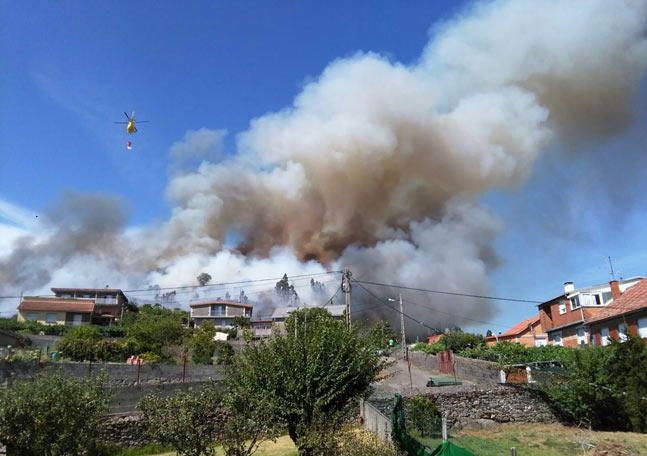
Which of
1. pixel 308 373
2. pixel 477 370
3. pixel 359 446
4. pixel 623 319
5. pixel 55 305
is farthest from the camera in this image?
pixel 55 305

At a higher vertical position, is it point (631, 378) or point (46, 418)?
point (631, 378)

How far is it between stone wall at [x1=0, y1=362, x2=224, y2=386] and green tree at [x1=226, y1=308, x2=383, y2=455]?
9238 millimetres

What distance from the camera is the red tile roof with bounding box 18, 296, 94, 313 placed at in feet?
243

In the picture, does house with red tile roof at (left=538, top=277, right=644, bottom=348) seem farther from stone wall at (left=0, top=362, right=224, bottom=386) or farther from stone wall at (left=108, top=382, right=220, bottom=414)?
stone wall at (left=108, top=382, right=220, bottom=414)

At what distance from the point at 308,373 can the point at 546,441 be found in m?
9.69

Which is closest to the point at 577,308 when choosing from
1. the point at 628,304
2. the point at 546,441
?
the point at 628,304

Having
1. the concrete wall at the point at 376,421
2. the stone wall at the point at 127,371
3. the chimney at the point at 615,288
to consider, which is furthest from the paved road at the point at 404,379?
the chimney at the point at 615,288

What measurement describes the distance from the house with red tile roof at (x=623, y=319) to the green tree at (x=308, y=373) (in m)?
18.3

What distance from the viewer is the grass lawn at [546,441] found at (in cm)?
1503

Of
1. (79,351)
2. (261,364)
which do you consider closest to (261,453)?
(261,364)

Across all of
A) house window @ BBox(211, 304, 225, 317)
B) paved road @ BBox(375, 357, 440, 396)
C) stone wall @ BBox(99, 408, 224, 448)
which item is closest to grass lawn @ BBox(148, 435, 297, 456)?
stone wall @ BBox(99, 408, 224, 448)

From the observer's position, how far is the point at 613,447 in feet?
46.1

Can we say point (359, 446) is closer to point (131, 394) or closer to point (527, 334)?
point (131, 394)

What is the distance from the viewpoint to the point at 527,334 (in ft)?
184
